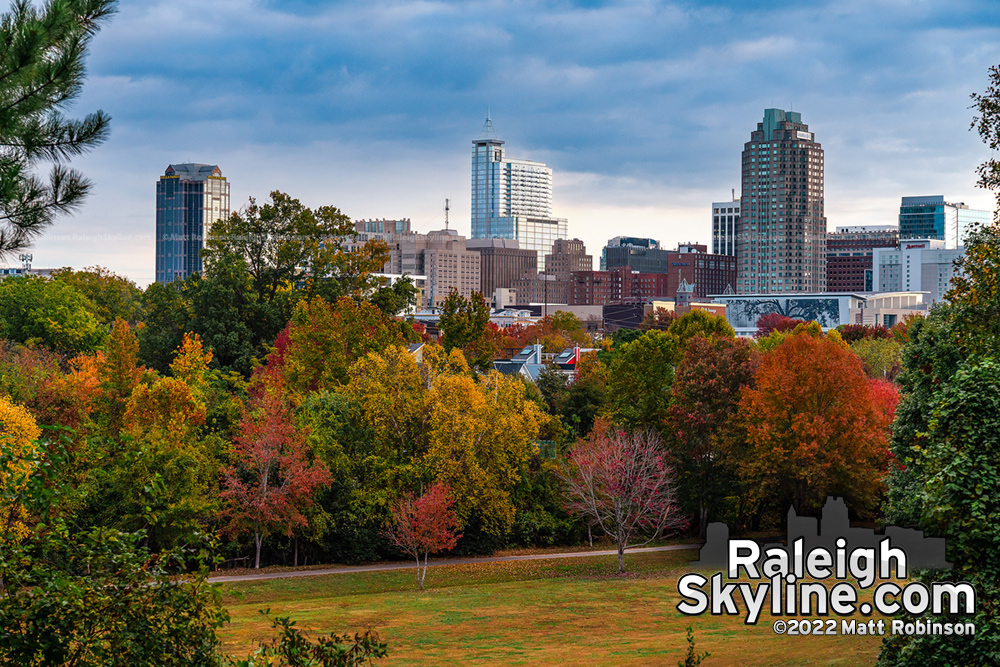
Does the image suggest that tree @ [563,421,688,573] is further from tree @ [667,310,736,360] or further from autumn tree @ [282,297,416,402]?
autumn tree @ [282,297,416,402]

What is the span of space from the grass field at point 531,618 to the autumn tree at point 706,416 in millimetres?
4278

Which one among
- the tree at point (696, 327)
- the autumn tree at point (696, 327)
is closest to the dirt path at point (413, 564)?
the autumn tree at point (696, 327)

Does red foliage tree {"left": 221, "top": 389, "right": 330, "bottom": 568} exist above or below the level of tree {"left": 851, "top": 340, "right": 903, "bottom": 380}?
below

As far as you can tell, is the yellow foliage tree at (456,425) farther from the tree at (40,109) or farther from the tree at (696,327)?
the tree at (40,109)

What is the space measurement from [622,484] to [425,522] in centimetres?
1006

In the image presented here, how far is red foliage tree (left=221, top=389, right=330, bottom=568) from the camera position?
145 ft

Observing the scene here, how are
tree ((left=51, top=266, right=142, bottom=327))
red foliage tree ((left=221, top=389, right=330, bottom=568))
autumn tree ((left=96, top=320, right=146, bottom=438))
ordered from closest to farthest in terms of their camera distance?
red foliage tree ((left=221, top=389, right=330, bottom=568)) < autumn tree ((left=96, top=320, right=146, bottom=438)) < tree ((left=51, top=266, right=142, bottom=327))

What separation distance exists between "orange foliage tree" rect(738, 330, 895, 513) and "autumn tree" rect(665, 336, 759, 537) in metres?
2.21

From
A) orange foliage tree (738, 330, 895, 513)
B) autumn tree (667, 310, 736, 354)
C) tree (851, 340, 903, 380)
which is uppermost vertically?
autumn tree (667, 310, 736, 354)

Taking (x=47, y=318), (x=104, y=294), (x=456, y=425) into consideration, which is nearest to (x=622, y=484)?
(x=456, y=425)

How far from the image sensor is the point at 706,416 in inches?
2008

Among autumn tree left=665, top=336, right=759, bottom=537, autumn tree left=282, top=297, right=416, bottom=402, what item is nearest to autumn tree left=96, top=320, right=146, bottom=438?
autumn tree left=282, top=297, right=416, bottom=402

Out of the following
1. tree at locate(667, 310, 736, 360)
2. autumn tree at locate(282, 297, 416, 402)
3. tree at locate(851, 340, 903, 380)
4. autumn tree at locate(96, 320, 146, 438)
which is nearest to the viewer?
autumn tree at locate(96, 320, 146, 438)

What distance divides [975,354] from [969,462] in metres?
4.87
